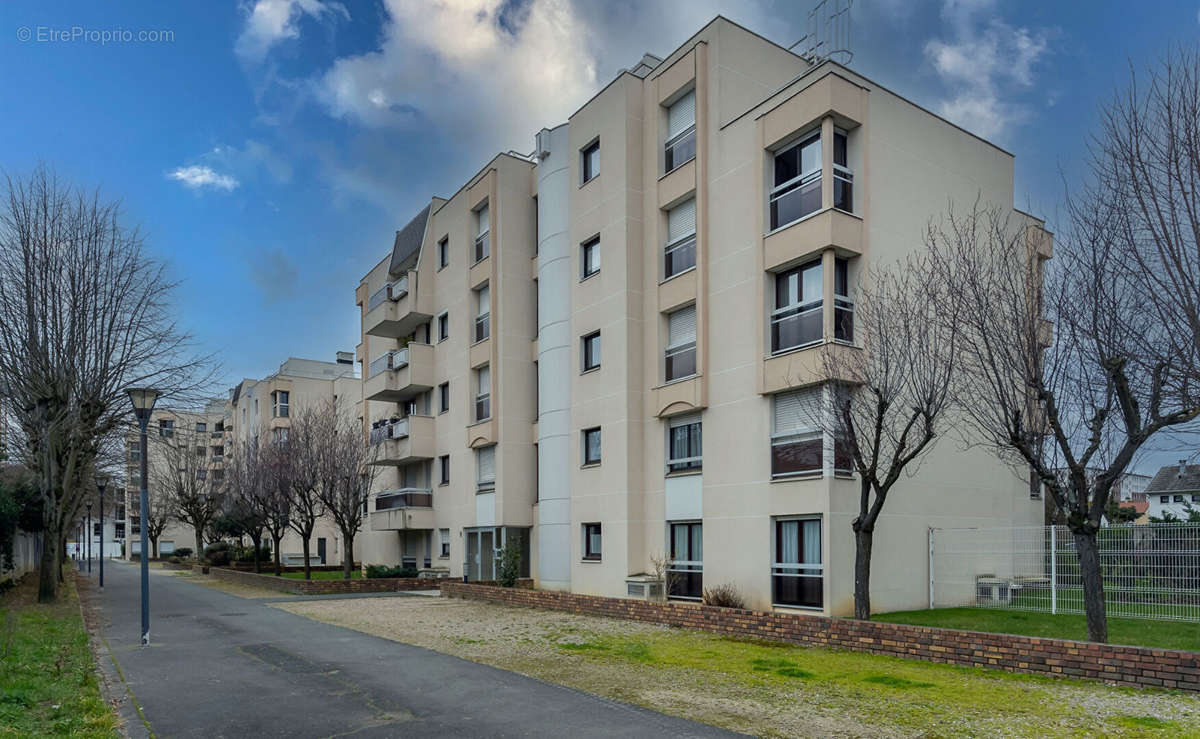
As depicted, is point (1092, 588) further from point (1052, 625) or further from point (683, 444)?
point (683, 444)

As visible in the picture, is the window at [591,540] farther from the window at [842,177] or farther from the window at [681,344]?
the window at [842,177]

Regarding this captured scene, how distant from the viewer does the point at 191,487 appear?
54719 millimetres

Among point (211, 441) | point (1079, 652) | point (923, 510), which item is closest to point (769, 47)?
point (923, 510)

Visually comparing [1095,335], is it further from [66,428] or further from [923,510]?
[66,428]

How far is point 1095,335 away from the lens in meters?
11.2

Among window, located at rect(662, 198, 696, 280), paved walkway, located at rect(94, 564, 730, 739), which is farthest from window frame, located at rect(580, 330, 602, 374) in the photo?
paved walkway, located at rect(94, 564, 730, 739)

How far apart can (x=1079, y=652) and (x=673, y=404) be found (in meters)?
11.6

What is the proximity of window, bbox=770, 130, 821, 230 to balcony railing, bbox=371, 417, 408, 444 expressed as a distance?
19471 mm

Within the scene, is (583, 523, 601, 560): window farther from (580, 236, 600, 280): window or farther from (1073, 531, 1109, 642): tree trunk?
(1073, 531, 1109, 642): tree trunk

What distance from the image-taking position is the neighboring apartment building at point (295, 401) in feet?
164

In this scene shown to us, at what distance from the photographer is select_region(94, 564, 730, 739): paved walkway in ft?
28.7

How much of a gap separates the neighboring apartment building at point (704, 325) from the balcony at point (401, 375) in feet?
11.7

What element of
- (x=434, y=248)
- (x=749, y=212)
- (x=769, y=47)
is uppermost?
(x=769, y=47)

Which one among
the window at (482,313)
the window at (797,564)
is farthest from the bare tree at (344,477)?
the window at (797,564)
